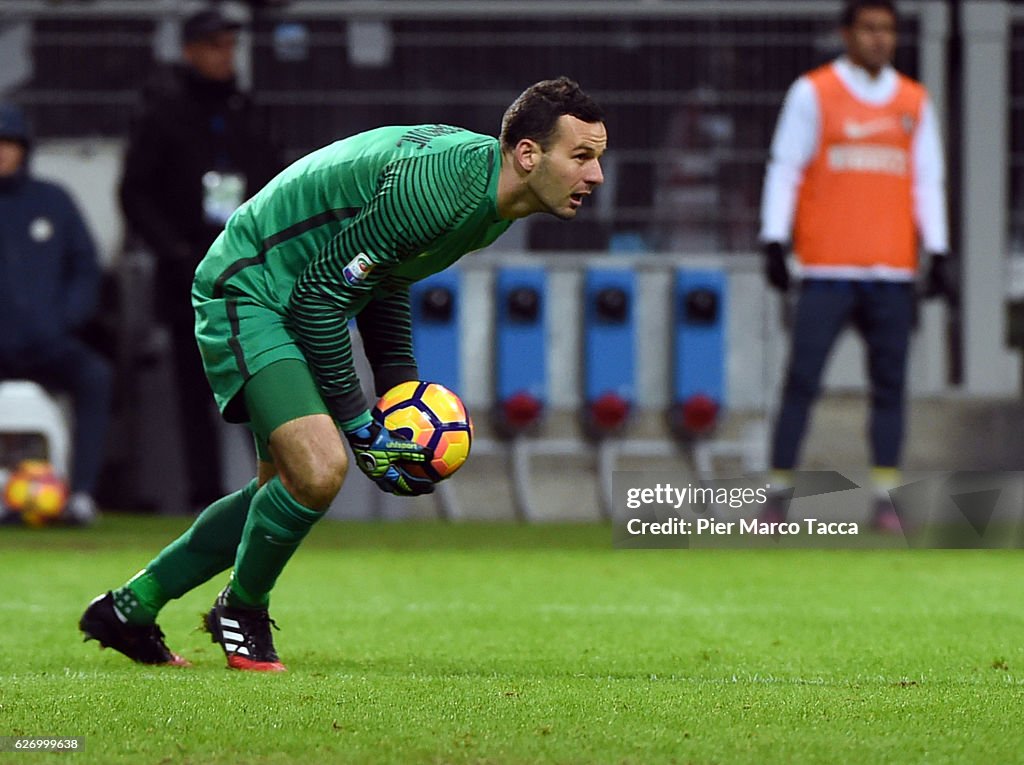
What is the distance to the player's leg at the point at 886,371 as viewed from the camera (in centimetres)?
1074

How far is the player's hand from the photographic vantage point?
588 cm

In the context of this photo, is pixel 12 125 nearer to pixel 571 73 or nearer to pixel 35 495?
pixel 35 495

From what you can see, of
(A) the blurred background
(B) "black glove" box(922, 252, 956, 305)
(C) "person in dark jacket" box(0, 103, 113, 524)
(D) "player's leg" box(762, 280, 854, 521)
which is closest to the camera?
(D) "player's leg" box(762, 280, 854, 521)

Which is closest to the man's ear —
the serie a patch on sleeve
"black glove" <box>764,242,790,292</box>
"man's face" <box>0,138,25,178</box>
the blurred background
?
the serie a patch on sleeve

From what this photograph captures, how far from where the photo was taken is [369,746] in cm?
447

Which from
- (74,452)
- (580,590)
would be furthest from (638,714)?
(74,452)

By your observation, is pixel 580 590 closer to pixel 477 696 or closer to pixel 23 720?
pixel 477 696

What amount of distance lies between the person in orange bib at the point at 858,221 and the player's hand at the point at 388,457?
4993 millimetres

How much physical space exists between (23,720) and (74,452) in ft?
23.1

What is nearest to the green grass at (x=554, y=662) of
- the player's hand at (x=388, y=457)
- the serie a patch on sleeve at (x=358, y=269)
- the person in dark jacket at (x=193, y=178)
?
the player's hand at (x=388, y=457)

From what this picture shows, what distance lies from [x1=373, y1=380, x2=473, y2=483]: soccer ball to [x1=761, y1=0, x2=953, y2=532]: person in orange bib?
4864 millimetres

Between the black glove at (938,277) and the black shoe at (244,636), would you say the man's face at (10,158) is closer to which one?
the black glove at (938,277)

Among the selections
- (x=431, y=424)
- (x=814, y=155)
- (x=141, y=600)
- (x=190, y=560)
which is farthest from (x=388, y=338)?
(x=814, y=155)

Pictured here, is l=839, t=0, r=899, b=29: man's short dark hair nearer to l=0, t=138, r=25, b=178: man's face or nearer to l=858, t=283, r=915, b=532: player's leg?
l=858, t=283, r=915, b=532: player's leg
